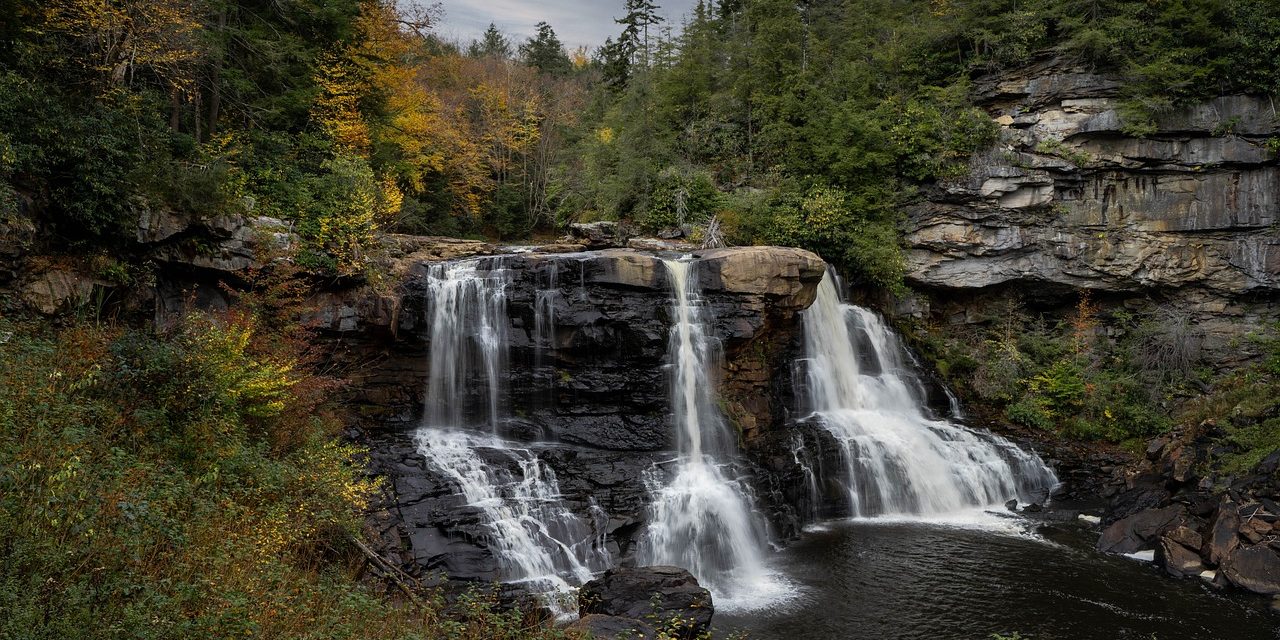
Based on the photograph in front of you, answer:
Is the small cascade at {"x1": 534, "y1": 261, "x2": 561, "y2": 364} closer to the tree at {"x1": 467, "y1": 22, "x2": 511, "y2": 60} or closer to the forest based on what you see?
the forest

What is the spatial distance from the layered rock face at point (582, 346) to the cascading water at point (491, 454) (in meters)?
0.18

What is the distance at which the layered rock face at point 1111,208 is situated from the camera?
685 inches

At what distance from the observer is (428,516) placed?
10805 millimetres

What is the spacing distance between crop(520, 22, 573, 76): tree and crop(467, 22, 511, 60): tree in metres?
2.56

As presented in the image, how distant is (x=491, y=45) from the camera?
4603cm

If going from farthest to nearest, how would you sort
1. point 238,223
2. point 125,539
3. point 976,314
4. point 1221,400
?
point 976,314 < point 1221,400 < point 238,223 < point 125,539

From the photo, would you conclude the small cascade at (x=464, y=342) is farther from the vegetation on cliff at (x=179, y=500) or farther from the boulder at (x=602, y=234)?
the boulder at (x=602, y=234)

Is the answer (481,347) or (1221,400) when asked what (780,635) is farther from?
(1221,400)

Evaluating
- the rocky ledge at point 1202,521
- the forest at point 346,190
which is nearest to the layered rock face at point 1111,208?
the forest at point 346,190

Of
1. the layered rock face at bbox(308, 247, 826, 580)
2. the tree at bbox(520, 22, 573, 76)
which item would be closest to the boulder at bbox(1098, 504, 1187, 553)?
the layered rock face at bbox(308, 247, 826, 580)

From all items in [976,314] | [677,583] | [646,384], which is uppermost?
[976,314]

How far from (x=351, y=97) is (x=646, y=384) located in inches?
422

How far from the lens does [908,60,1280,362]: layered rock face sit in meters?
17.4

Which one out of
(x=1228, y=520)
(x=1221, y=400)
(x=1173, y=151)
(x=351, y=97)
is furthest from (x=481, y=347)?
(x=1173, y=151)
